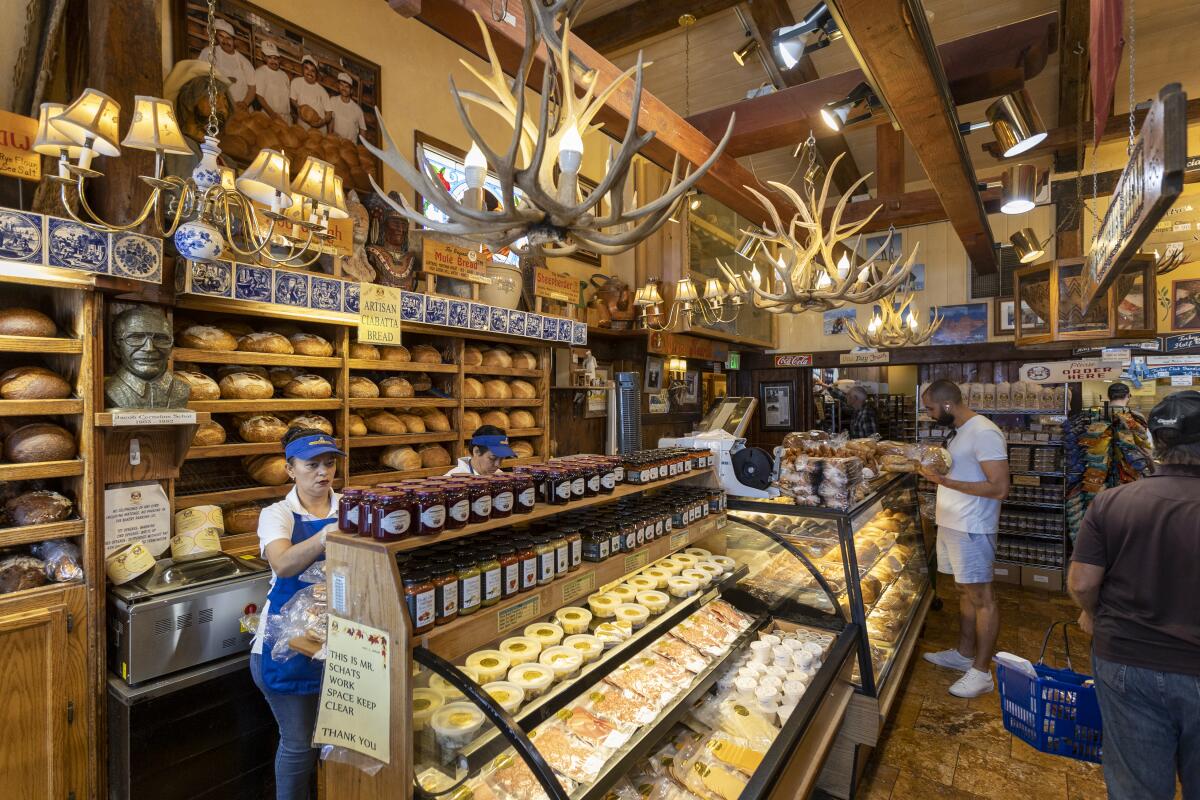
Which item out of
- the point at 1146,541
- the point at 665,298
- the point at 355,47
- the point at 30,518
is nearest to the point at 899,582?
the point at 1146,541

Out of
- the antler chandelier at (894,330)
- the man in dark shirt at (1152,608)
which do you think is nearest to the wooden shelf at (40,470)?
the man in dark shirt at (1152,608)

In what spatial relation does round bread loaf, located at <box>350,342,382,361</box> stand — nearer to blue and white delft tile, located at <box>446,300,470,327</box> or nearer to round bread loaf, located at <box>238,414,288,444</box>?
blue and white delft tile, located at <box>446,300,470,327</box>

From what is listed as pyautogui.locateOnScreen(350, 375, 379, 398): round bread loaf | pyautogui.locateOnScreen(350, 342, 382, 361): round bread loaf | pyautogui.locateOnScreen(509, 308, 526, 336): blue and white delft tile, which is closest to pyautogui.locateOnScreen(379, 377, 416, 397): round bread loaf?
pyautogui.locateOnScreen(350, 375, 379, 398): round bread loaf

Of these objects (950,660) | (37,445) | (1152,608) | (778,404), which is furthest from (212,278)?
(778,404)

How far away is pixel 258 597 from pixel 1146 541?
351cm

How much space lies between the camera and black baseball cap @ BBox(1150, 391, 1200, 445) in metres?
1.94

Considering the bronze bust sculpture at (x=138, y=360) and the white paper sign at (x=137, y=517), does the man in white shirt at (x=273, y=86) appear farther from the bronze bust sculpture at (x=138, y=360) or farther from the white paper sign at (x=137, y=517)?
the white paper sign at (x=137, y=517)

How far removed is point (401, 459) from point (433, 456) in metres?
0.27

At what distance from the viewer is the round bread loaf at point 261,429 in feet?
10.6

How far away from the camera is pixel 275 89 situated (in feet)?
12.1

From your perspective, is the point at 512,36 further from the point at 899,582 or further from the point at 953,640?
the point at 953,640

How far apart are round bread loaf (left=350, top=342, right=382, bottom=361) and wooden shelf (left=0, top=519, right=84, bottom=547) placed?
1715 mm

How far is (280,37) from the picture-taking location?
373 cm

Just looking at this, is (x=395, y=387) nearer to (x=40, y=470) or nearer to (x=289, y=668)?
(x=40, y=470)
